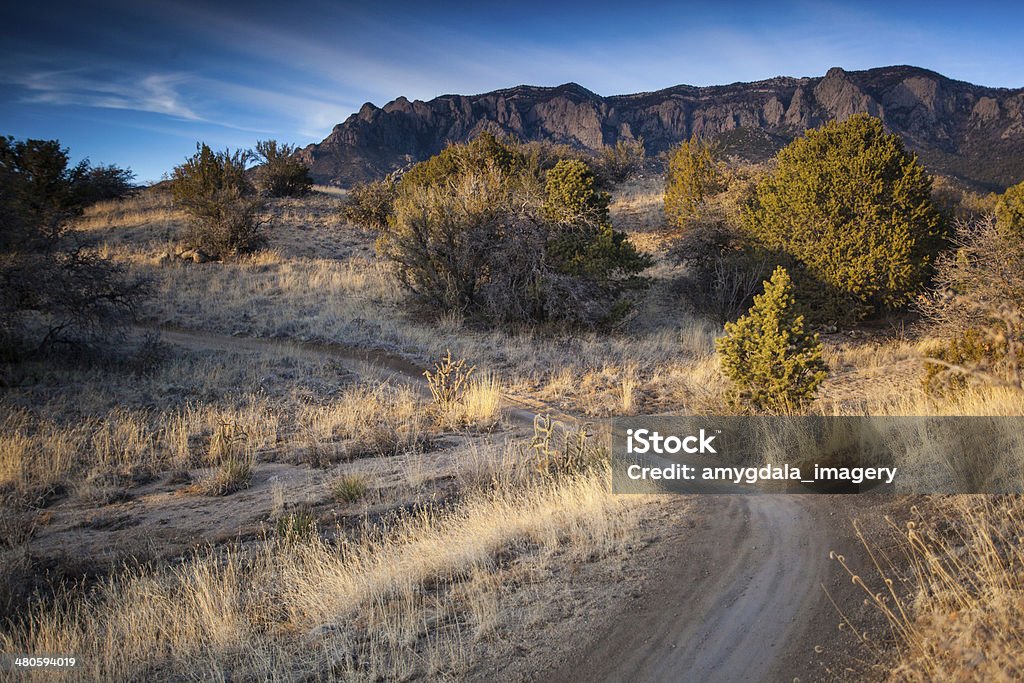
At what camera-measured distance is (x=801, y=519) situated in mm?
5246

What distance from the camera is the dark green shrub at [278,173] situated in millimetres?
36969

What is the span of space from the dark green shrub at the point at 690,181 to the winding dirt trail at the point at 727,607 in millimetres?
22580

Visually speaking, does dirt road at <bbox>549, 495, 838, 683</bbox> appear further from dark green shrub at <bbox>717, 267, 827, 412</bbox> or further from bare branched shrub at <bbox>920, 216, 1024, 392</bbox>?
bare branched shrub at <bbox>920, 216, 1024, 392</bbox>

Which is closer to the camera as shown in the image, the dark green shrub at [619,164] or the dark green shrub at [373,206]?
the dark green shrub at [373,206]

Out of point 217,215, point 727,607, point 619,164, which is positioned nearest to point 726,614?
point 727,607

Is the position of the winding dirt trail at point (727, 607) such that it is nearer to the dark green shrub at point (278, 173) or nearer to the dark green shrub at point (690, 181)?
the dark green shrub at point (690, 181)

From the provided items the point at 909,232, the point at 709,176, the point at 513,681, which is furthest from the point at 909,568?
the point at 709,176

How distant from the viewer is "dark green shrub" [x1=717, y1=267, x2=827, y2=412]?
847 centimetres

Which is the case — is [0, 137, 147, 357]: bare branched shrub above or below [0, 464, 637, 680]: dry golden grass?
above

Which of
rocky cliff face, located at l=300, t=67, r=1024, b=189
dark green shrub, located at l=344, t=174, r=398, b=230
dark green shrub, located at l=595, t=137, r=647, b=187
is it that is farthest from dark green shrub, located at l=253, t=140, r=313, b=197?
rocky cliff face, located at l=300, t=67, r=1024, b=189

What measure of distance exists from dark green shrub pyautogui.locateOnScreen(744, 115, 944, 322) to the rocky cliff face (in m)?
38.3

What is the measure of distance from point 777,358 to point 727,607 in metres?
5.55

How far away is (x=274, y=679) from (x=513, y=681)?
1.44 metres

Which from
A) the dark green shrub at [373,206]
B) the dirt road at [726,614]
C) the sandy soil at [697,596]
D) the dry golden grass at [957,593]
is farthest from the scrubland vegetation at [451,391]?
the dark green shrub at [373,206]
